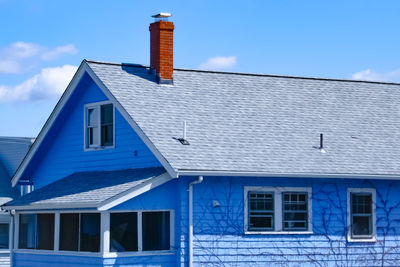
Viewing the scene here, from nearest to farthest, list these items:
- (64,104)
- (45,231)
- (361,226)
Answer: (361,226) → (45,231) → (64,104)

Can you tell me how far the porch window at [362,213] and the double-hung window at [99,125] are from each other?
272 inches

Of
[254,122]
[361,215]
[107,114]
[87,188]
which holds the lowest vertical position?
[361,215]

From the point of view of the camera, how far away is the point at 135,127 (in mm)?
22891

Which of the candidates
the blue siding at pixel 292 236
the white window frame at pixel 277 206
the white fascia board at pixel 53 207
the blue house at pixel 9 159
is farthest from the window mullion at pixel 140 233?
the blue house at pixel 9 159

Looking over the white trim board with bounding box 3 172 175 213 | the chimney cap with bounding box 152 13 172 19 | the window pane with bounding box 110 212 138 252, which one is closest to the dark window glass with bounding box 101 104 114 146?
the white trim board with bounding box 3 172 175 213

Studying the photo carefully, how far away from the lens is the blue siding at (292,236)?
2208 cm

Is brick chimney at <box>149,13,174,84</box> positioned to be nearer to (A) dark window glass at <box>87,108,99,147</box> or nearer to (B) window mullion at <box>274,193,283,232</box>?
(A) dark window glass at <box>87,108,99,147</box>

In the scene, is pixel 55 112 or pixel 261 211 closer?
pixel 261 211

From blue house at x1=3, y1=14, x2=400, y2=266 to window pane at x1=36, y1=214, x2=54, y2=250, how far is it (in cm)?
3

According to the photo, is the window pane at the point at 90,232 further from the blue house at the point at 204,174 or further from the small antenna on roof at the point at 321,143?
the small antenna on roof at the point at 321,143

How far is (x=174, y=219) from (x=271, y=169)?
284 centimetres

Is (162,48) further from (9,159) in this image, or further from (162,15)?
(9,159)

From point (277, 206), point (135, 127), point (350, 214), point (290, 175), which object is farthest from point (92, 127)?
point (350, 214)

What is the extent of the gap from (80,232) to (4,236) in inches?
441
